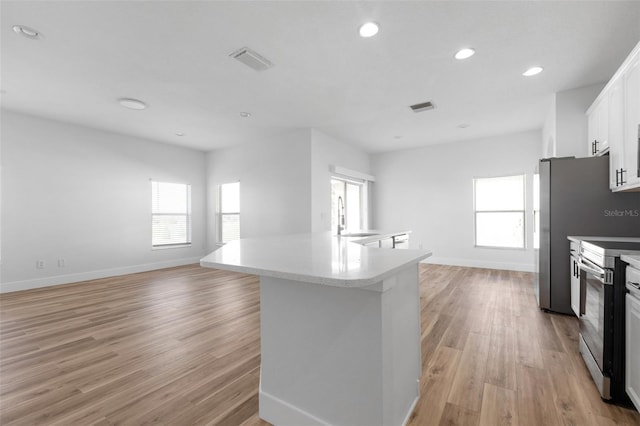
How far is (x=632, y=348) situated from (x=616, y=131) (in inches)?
80.7

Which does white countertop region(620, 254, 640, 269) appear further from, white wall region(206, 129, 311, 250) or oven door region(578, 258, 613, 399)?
white wall region(206, 129, 311, 250)

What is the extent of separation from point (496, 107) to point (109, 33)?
4803mm

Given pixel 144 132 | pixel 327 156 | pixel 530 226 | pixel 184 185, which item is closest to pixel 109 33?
pixel 144 132

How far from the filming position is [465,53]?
2.75 m

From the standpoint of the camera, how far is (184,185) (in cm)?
680

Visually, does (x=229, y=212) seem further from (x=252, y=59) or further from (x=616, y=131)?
(x=616, y=131)

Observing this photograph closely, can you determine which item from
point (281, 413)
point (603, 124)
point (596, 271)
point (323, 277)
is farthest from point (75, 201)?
point (603, 124)

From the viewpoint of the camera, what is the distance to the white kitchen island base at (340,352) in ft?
3.93

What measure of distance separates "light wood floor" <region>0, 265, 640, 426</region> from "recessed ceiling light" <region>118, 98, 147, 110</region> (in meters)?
2.72

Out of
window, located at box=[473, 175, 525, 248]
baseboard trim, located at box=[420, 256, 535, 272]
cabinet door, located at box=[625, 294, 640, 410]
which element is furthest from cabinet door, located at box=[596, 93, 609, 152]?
baseboard trim, located at box=[420, 256, 535, 272]

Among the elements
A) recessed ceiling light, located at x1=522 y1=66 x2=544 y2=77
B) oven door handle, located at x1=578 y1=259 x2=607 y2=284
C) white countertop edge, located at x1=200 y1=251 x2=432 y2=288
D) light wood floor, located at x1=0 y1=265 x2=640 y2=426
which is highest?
recessed ceiling light, located at x1=522 y1=66 x2=544 y2=77

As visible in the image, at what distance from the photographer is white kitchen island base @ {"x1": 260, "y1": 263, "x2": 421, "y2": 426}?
3.93 feet

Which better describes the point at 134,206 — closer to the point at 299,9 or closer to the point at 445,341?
the point at 299,9

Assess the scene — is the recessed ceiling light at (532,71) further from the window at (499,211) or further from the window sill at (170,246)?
the window sill at (170,246)
